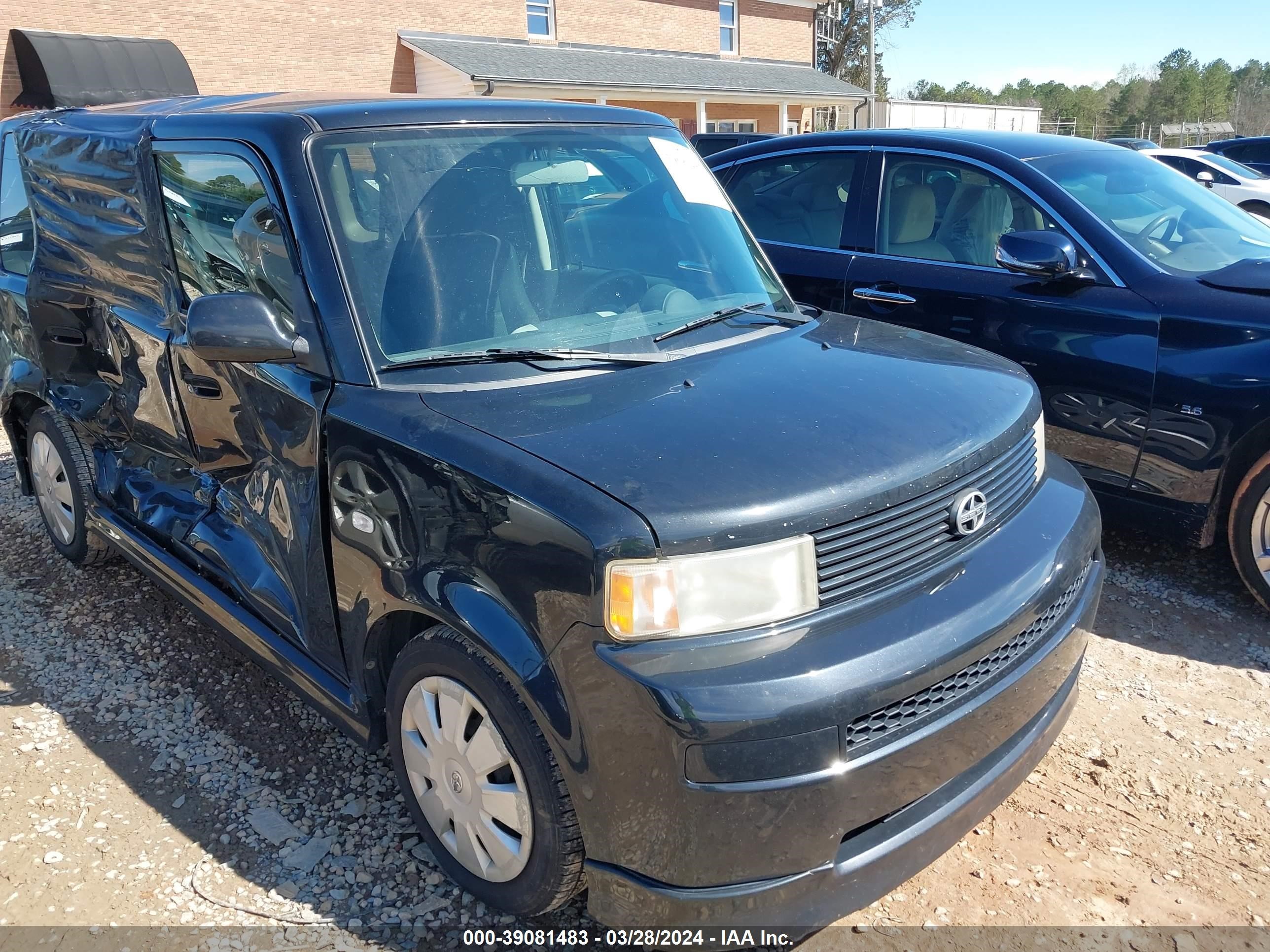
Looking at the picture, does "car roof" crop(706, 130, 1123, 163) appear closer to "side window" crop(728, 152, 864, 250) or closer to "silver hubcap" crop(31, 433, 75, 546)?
"side window" crop(728, 152, 864, 250)

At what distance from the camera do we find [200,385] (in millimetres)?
3137

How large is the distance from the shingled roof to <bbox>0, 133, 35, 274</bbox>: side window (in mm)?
16401

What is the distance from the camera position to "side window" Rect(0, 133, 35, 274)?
4.25m

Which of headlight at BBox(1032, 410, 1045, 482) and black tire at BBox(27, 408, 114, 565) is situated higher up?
headlight at BBox(1032, 410, 1045, 482)

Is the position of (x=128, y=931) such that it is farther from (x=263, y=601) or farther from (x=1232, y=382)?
(x=1232, y=382)

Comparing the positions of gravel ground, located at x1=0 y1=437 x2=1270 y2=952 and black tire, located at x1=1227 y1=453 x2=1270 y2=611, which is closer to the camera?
gravel ground, located at x1=0 y1=437 x2=1270 y2=952

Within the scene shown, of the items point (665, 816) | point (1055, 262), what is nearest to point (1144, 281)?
point (1055, 262)

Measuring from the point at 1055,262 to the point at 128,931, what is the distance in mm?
3975

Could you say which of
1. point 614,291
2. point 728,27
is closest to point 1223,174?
point 614,291

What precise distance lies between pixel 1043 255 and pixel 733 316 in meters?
1.73

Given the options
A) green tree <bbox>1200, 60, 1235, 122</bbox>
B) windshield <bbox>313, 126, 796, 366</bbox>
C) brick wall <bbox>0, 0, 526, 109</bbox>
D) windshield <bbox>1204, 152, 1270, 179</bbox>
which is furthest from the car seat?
green tree <bbox>1200, 60, 1235, 122</bbox>

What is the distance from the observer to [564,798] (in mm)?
2080

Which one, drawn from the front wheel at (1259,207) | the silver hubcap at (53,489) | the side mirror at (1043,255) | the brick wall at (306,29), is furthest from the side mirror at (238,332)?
the brick wall at (306,29)

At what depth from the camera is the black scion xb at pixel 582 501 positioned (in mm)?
1958
